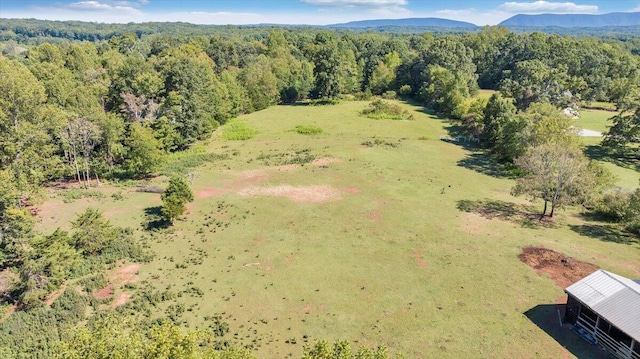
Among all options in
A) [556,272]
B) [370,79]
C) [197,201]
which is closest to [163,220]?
[197,201]

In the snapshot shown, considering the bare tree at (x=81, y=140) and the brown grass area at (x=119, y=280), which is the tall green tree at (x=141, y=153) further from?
the brown grass area at (x=119, y=280)

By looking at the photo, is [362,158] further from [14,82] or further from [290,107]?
[290,107]

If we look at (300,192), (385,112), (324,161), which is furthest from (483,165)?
(385,112)

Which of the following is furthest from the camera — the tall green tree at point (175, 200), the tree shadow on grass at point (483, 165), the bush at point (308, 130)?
the bush at point (308, 130)

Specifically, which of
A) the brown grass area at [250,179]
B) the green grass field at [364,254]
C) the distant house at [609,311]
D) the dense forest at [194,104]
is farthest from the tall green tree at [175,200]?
the distant house at [609,311]

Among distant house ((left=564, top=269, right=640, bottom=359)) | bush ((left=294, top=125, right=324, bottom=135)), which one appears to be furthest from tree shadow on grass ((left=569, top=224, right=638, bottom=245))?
bush ((left=294, top=125, right=324, bottom=135))

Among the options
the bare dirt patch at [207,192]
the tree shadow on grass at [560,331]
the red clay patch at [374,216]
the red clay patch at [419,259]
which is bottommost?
the tree shadow on grass at [560,331]

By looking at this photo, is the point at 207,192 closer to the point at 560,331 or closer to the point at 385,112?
the point at 560,331
